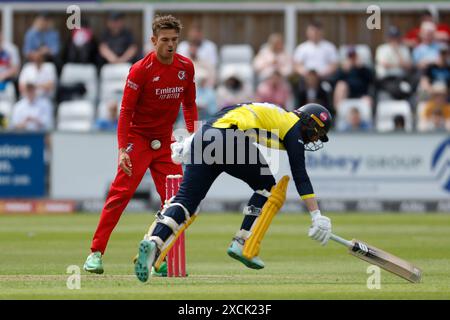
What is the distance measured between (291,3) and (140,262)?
46.2 feet

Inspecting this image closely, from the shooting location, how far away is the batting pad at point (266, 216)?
9320mm

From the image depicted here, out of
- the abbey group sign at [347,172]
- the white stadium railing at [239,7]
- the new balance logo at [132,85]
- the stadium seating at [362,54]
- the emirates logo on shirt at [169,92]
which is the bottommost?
the abbey group sign at [347,172]

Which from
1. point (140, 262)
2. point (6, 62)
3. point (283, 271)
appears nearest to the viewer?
point (140, 262)

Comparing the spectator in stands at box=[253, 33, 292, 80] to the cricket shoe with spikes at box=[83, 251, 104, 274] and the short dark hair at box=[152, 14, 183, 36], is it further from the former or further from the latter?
the cricket shoe with spikes at box=[83, 251, 104, 274]

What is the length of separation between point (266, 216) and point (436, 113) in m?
10.9

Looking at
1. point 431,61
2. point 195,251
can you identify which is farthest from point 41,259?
point 431,61

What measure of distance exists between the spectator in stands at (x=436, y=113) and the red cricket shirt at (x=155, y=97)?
9.82 meters

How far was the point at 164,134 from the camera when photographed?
34.1 ft

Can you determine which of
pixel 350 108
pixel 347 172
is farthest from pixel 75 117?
pixel 347 172

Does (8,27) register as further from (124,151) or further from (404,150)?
(124,151)

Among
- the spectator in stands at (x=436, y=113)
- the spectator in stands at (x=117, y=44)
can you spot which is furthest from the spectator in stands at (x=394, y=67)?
the spectator in stands at (x=117, y=44)

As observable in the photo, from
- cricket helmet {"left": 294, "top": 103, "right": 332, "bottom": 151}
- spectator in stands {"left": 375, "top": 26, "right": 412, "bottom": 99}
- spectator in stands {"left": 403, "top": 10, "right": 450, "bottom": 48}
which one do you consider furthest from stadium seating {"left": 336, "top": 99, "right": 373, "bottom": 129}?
cricket helmet {"left": 294, "top": 103, "right": 332, "bottom": 151}

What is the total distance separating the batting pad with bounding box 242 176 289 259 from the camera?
9.32 meters

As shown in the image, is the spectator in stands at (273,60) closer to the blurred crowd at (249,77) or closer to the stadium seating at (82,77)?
the blurred crowd at (249,77)
